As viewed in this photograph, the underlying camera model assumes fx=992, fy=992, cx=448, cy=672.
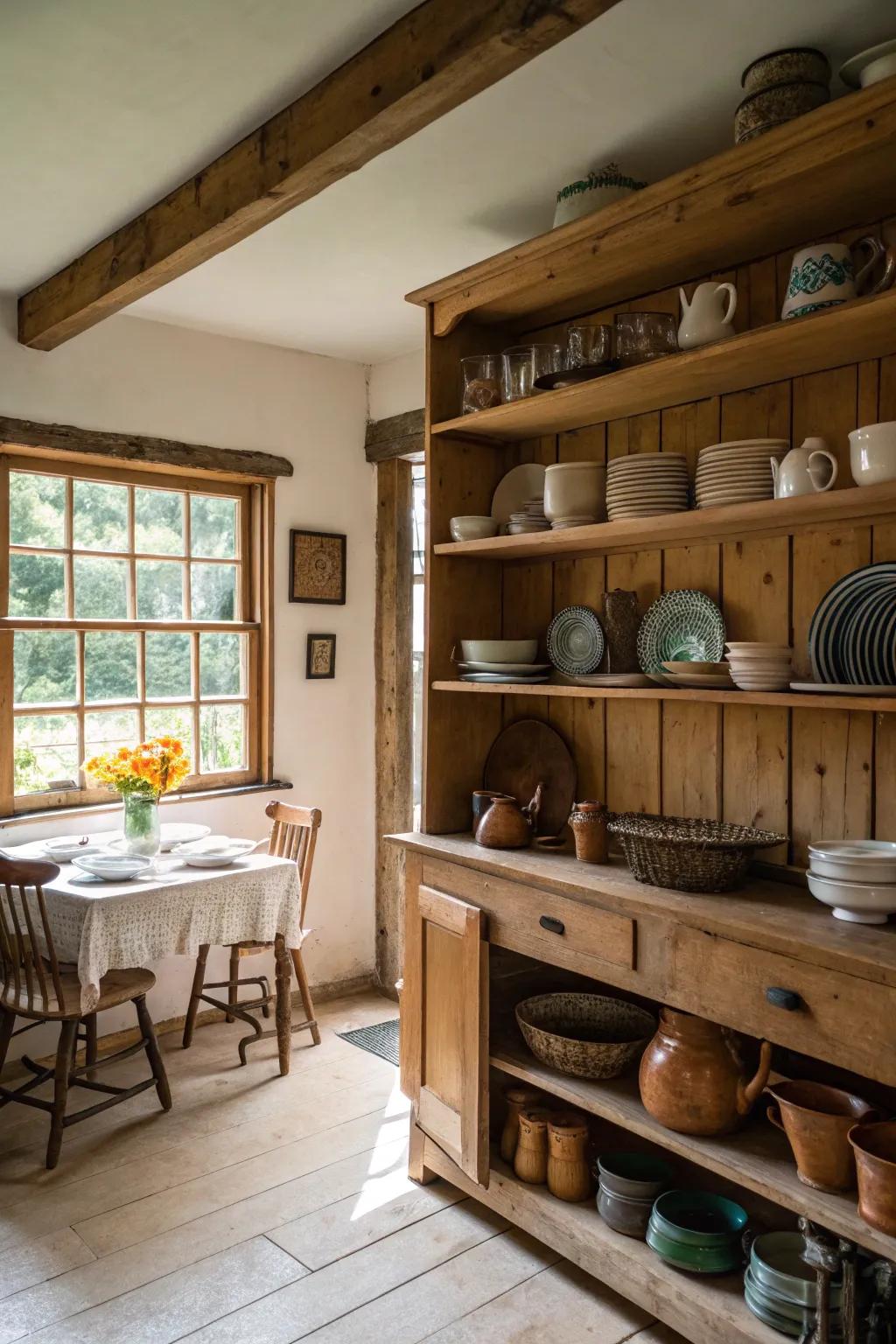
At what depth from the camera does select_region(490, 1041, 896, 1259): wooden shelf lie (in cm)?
179

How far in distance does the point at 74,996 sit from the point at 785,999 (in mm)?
2057

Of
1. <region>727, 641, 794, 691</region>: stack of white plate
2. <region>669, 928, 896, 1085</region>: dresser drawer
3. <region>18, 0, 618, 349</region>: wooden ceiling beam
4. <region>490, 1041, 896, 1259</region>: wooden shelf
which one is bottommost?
<region>490, 1041, 896, 1259</region>: wooden shelf

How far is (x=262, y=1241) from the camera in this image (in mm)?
2477

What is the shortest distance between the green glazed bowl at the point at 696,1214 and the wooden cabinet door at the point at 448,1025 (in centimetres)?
48

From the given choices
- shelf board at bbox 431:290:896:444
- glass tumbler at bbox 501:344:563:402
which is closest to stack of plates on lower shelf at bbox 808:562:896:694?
shelf board at bbox 431:290:896:444

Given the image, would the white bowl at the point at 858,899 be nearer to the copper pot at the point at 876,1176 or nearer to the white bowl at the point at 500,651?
the copper pot at the point at 876,1176

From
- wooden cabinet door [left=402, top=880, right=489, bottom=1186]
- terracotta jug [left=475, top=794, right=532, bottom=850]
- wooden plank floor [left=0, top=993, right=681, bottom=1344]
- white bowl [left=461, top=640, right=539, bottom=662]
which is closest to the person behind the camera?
wooden plank floor [left=0, top=993, right=681, bottom=1344]

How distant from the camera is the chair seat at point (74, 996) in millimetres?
2869

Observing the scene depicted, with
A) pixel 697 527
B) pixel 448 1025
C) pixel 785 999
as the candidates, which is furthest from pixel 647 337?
pixel 448 1025

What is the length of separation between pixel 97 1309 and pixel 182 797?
1889 millimetres

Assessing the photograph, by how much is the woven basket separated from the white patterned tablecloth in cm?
145

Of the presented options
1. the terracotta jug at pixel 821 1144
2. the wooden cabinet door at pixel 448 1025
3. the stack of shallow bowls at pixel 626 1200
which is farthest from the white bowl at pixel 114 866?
the terracotta jug at pixel 821 1144

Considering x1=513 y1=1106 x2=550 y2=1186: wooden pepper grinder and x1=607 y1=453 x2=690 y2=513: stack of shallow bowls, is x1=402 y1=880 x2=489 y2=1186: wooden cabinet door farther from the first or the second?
x1=607 y1=453 x2=690 y2=513: stack of shallow bowls

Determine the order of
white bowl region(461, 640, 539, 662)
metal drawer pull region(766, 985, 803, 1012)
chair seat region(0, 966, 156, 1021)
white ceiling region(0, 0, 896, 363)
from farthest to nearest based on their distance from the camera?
1. chair seat region(0, 966, 156, 1021)
2. white bowl region(461, 640, 539, 662)
3. white ceiling region(0, 0, 896, 363)
4. metal drawer pull region(766, 985, 803, 1012)
